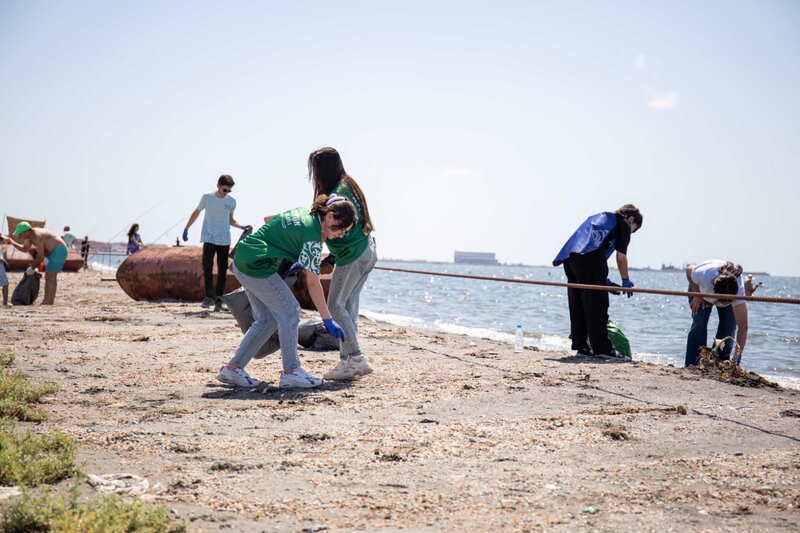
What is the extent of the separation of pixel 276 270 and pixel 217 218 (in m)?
5.37

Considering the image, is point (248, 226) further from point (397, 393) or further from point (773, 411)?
point (773, 411)

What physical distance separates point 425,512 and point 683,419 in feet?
8.00

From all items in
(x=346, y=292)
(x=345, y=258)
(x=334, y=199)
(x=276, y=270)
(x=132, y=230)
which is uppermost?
(x=132, y=230)

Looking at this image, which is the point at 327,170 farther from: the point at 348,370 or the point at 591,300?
the point at 591,300

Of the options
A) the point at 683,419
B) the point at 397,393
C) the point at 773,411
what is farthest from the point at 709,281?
the point at 397,393

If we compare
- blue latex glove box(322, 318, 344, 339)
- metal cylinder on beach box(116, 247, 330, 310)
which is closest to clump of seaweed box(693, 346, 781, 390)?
blue latex glove box(322, 318, 344, 339)

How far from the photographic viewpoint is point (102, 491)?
9.39 feet

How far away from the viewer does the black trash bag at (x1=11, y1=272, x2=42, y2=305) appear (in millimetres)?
11758

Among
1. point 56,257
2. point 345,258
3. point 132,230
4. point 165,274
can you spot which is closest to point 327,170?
point 345,258

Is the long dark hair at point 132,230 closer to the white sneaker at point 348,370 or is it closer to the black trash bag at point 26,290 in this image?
the black trash bag at point 26,290

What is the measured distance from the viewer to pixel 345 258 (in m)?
5.68

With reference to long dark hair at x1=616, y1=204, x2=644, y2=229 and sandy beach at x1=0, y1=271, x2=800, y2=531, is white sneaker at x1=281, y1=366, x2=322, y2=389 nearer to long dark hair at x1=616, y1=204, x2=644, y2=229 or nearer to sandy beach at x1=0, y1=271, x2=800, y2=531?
sandy beach at x1=0, y1=271, x2=800, y2=531

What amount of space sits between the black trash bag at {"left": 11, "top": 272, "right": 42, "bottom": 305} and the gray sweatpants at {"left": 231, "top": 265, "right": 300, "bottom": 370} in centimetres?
776

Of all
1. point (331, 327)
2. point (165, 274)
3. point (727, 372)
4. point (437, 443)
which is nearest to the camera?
point (437, 443)
